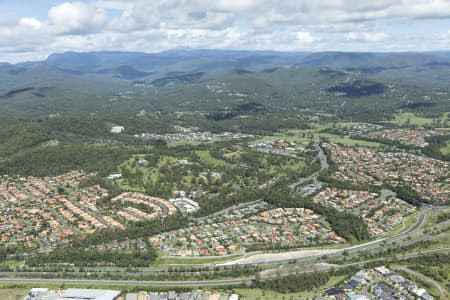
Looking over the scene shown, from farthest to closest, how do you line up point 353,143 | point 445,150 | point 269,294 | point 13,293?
point 353,143, point 445,150, point 13,293, point 269,294

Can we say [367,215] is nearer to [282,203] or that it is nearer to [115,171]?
[282,203]

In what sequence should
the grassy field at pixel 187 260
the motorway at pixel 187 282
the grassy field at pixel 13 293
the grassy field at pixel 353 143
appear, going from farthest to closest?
the grassy field at pixel 353 143 → the grassy field at pixel 187 260 → the motorway at pixel 187 282 → the grassy field at pixel 13 293

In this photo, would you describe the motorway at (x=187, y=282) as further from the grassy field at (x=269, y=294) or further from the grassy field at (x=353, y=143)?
the grassy field at (x=353, y=143)

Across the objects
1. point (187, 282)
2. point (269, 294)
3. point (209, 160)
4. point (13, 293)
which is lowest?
point (13, 293)

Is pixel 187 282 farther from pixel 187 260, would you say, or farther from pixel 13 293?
pixel 13 293

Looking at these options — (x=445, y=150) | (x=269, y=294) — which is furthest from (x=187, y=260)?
(x=445, y=150)

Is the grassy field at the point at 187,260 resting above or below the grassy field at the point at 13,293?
above

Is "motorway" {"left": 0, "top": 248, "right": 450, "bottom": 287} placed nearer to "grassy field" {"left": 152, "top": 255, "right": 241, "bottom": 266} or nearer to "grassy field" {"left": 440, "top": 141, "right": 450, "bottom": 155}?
"grassy field" {"left": 152, "top": 255, "right": 241, "bottom": 266}

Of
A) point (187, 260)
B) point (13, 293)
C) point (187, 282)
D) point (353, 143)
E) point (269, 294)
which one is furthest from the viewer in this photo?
point (353, 143)

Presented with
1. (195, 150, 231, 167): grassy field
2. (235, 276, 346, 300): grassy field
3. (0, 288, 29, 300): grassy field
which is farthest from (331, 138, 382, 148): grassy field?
(0, 288, 29, 300): grassy field

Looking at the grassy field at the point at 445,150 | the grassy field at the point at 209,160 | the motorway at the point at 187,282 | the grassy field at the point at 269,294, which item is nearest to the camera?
the grassy field at the point at 269,294

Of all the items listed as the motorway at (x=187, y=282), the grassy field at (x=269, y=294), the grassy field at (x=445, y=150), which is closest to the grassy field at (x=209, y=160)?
the motorway at (x=187, y=282)

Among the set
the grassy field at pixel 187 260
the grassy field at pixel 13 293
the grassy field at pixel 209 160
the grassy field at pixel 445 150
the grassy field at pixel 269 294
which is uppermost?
the grassy field at pixel 445 150
